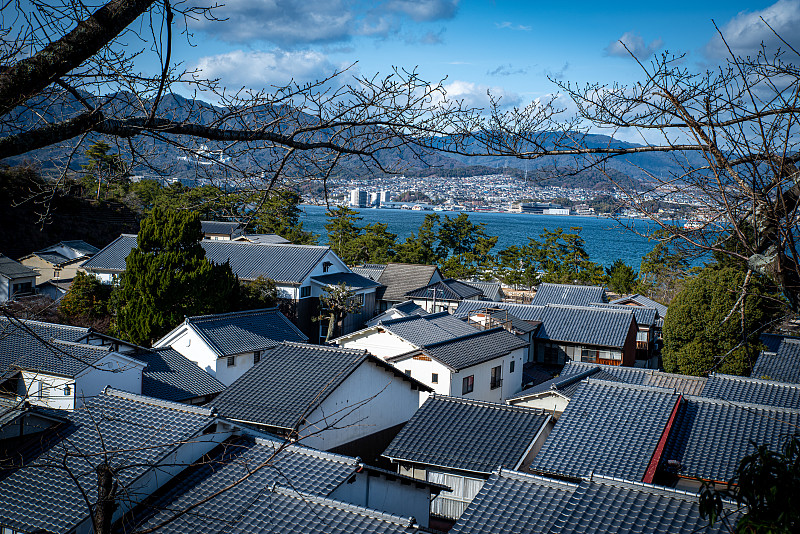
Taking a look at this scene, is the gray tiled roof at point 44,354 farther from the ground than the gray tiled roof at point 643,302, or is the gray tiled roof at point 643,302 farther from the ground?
the gray tiled roof at point 44,354

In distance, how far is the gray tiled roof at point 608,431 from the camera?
→ 8109 mm

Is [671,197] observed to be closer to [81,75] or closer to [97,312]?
[81,75]

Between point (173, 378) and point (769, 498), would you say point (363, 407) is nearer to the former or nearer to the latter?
point (173, 378)

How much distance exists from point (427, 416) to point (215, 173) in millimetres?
8339

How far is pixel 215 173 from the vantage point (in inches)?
120

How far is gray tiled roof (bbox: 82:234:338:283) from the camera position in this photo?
78.9ft

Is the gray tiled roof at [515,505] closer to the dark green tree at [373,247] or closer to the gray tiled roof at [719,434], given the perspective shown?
the gray tiled roof at [719,434]

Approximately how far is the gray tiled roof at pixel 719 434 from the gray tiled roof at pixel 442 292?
1676 cm

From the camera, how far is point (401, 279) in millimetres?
27875

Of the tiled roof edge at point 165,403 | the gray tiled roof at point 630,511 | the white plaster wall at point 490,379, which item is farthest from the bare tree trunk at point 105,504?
the white plaster wall at point 490,379

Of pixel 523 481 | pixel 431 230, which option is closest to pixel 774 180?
pixel 523 481

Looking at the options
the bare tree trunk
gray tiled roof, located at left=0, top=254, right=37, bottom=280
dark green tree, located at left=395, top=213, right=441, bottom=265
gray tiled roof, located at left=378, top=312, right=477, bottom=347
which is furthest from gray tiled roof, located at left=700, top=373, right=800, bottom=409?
dark green tree, located at left=395, top=213, right=441, bottom=265

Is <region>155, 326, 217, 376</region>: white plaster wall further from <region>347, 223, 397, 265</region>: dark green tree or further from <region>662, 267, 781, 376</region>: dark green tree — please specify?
<region>347, 223, 397, 265</region>: dark green tree

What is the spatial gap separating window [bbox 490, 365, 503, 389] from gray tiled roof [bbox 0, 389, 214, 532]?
33.0 feet
